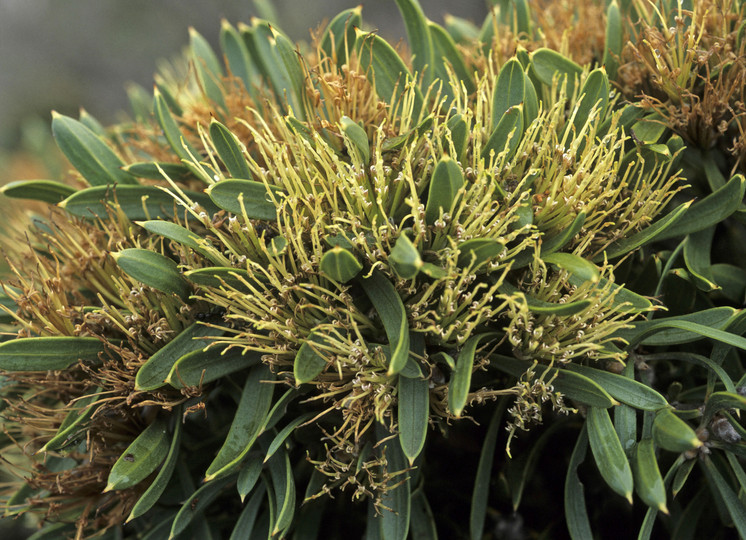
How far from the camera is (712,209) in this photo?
1.08 meters

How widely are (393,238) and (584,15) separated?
86 cm

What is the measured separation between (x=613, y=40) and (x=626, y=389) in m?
0.72

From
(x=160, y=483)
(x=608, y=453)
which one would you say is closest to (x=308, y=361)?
(x=160, y=483)

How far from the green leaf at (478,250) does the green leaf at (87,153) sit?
0.77 m

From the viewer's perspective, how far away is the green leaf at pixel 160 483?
3.26 ft

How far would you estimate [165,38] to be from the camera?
6.84 meters

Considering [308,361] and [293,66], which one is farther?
[293,66]

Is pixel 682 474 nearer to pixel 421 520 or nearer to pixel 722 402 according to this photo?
pixel 722 402

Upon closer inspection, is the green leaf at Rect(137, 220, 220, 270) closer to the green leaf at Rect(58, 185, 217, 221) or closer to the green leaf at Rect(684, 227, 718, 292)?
the green leaf at Rect(58, 185, 217, 221)

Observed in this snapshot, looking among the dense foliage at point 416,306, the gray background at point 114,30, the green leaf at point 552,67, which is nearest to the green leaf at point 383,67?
the dense foliage at point 416,306

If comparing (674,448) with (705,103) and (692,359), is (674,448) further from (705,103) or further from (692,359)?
(705,103)

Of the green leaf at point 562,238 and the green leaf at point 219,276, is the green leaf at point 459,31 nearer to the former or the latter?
the green leaf at point 562,238

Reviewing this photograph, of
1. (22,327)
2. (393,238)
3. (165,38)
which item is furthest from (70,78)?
(393,238)

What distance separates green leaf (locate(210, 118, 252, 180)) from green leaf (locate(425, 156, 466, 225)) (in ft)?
1.19
